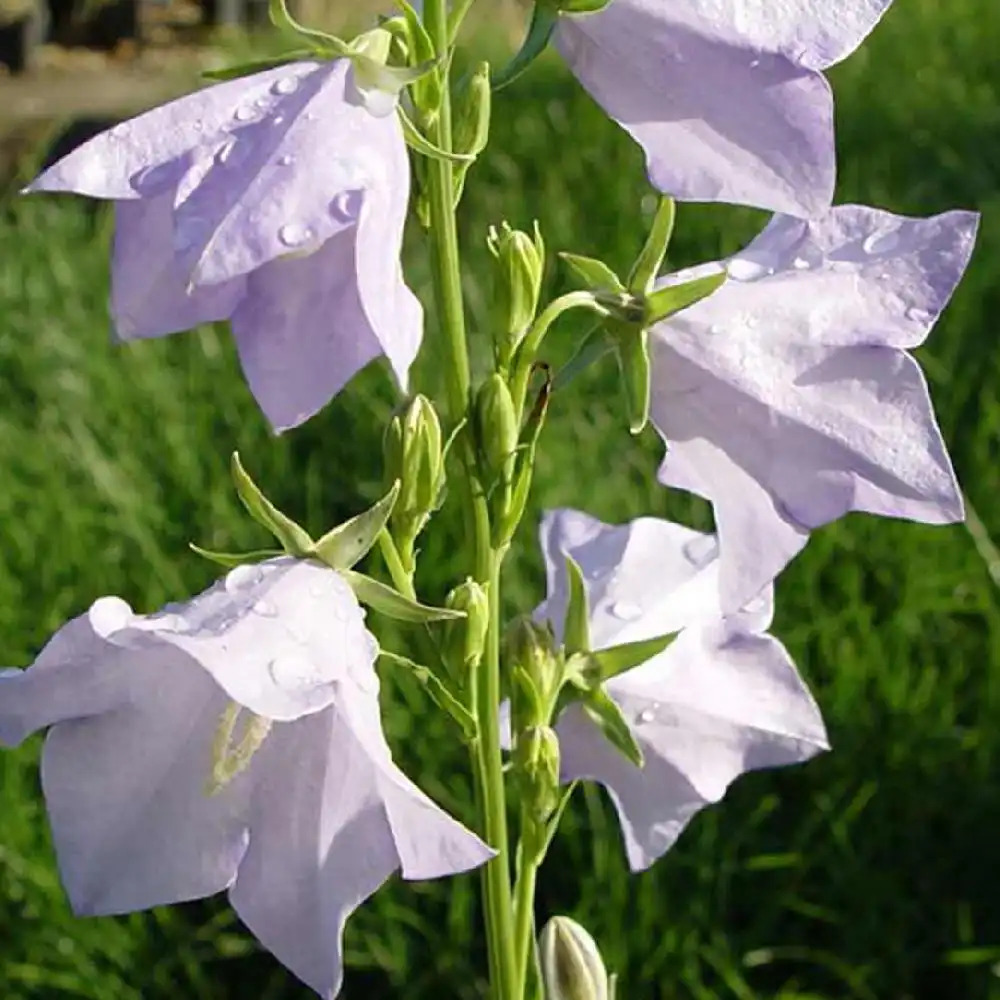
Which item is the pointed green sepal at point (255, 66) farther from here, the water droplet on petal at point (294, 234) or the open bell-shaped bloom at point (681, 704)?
the open bell-shaped bloom at point (681, 704)

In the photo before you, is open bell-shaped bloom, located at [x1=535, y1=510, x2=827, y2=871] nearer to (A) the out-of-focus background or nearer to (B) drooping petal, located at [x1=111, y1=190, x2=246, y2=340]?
(B) drooping petal, located at [x1=111, y1=190, x2=246, y2=340]

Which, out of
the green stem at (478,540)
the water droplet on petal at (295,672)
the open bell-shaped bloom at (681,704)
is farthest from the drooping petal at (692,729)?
the water droplet on petal at (295,672)

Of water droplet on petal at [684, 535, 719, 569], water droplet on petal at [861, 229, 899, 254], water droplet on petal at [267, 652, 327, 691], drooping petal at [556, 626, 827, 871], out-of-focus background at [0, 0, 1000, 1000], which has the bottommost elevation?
out-of-focus background at [0, 0, 1000, 1000]

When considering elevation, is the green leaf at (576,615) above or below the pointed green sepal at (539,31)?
below

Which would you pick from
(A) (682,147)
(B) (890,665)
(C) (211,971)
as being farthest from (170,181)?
(B) (890,665)

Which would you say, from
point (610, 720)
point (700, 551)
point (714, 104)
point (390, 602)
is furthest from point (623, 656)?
point (714, 104)

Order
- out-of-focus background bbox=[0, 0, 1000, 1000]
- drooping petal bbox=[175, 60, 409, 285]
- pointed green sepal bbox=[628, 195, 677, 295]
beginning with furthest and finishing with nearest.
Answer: out-of-focus background bbox=[0, 0, 1000, 1000] → pointed green sepal bbox=[628, 195, 677, 295] → drooping petal bbox=[175, 60, 409, 285]

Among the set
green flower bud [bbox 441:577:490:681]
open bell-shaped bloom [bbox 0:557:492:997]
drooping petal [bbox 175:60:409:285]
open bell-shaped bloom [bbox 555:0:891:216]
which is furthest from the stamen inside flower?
open bell-shaped bloom [bbox 555:0:891:216]
